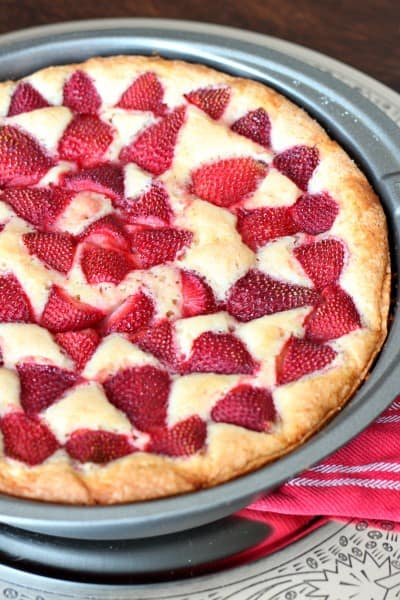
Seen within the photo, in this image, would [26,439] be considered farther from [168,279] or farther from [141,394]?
[168,279]

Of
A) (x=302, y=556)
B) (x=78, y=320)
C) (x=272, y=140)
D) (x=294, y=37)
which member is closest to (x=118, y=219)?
(x=78, y=320)

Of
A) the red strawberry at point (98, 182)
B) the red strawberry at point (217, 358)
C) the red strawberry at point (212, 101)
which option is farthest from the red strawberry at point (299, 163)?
the red strawberry at point (217, 358)

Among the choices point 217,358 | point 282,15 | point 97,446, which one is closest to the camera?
point 97,446

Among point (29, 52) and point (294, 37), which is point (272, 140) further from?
point (294, 37)

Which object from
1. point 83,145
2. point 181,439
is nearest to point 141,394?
point 181,439

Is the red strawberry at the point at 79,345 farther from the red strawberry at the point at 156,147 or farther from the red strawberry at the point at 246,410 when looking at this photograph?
the red strawberry at the point at 156,147

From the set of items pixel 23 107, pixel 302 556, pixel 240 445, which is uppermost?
pixel 23 107
